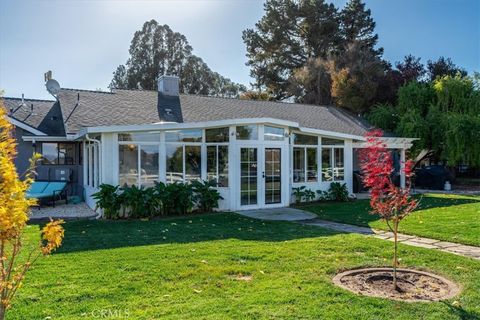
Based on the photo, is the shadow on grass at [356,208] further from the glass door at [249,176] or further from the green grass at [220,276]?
the green grass at [220,276]

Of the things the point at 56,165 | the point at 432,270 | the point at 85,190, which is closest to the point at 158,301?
the point at 432,270

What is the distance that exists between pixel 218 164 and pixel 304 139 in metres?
Answer: 3.60

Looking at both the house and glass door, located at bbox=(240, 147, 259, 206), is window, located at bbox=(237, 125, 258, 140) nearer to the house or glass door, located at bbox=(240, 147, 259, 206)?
the house

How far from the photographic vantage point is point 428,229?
900cm

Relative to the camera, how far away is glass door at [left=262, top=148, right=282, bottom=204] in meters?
13.1

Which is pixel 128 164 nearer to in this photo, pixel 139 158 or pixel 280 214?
pixel 139 158

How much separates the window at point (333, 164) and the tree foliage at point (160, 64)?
29313 millimetres

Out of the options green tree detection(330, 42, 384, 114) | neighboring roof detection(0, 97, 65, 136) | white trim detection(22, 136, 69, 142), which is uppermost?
green tree detection(330, 42, 384, 114)

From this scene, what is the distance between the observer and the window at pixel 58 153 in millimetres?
16078

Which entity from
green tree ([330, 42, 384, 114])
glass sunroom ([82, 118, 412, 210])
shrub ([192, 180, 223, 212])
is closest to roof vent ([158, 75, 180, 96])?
glass sunroom ([82, 118, 412, 210])

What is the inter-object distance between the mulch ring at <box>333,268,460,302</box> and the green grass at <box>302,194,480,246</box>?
109 inches

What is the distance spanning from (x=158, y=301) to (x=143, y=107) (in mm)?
13735

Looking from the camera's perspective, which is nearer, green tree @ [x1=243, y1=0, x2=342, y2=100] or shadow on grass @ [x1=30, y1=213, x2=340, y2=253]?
shadow on grass @ [x1=30, y1=213, x2=340, y2=253]

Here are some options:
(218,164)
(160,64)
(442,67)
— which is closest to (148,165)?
(218,164)
